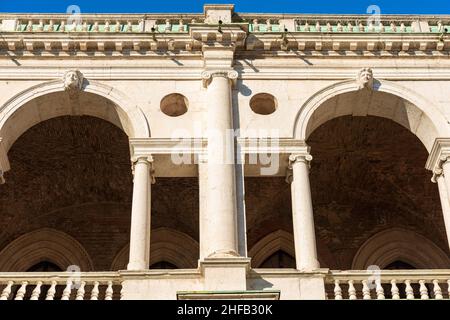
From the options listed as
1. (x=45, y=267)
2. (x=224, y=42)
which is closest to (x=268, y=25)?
(x=224, y=42)

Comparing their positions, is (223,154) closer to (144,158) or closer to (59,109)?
(144,158)

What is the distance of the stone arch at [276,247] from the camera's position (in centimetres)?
1995

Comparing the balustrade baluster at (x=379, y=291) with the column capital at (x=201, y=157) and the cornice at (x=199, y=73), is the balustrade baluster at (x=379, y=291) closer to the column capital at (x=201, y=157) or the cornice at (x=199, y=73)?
the column capital at (x=201, y=157)

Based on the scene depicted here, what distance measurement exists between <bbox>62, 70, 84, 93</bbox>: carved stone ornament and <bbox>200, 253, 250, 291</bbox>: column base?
16.6 ft

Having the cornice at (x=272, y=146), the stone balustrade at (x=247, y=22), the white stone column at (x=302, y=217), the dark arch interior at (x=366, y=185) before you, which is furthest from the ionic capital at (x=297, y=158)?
the dark arch interior at (x=366, y=185)

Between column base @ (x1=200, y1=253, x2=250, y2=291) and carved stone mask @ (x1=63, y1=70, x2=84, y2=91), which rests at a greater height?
carved stone mask @ (x1=63, y1=70, x2=84, y2=91)

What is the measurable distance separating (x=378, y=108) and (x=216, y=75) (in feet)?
11.8

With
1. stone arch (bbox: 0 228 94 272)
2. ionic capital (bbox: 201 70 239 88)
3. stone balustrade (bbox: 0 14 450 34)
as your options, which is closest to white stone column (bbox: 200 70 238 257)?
ionic capital (bbox: 201 70 239 88)

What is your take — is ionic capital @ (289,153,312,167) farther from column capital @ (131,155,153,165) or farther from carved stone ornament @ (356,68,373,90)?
column capital @ (131,155,153,165)

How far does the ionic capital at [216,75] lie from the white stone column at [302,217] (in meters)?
2.21

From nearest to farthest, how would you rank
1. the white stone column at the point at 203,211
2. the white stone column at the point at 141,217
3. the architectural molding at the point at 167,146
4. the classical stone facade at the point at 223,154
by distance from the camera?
the white stone column at the point at 141,217 → the classical stone facade at the point at 223,154 → the white stone column at the point at 203,211 → the architectural molding at the point at 167,146

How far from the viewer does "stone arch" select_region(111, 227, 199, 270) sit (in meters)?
19.8

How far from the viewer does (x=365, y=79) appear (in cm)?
1644
